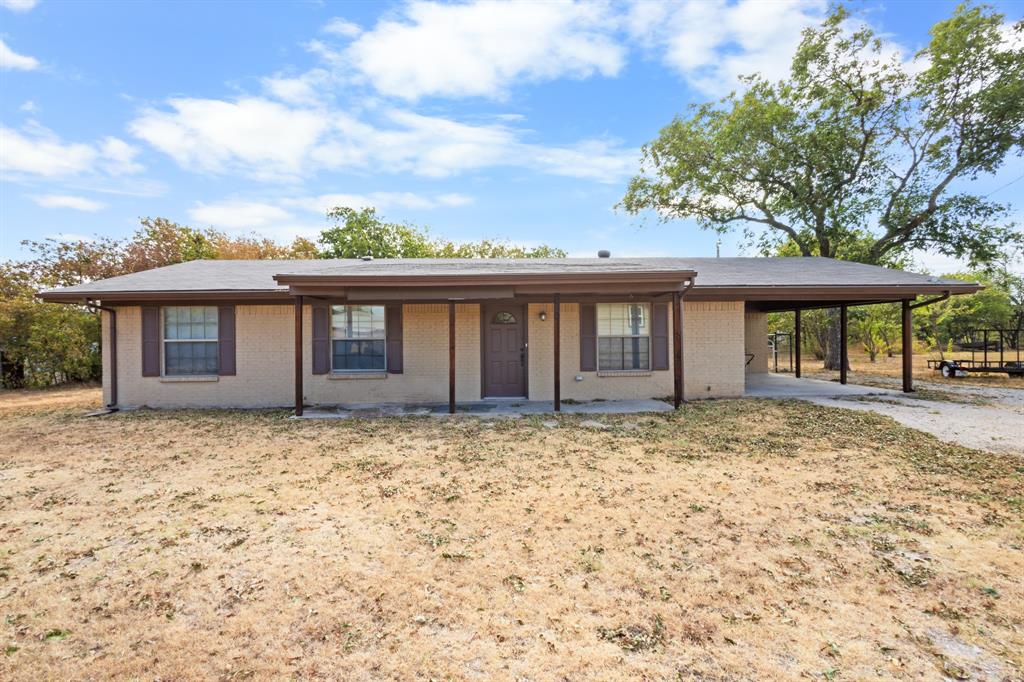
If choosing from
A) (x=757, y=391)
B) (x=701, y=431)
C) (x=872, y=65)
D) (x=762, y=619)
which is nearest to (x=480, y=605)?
(x=762, y=619)

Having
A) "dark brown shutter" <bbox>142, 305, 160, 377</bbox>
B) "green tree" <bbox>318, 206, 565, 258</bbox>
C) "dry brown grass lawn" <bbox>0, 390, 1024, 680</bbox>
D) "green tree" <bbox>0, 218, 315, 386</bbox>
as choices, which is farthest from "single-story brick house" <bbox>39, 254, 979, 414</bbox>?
"green tree" <bbox>318, 206, 565, 258</bbox>

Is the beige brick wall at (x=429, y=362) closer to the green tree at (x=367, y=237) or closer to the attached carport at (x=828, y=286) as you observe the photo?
the attached carport at (x=828, y=286)

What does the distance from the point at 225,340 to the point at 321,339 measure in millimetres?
1941

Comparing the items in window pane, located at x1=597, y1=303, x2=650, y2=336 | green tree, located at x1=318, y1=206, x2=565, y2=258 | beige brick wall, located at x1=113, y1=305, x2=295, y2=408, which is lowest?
beige brick wall, located at x1=113, y1=305, x2=295, y2=408

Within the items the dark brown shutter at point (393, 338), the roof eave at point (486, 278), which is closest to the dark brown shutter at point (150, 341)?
the roof eave at point (486, 278)

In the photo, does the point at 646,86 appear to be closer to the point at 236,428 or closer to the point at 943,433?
the point at 943,433

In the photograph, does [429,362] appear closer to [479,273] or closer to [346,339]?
[346,339]

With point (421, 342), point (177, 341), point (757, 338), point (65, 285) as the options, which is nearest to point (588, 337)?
point (421, 342)

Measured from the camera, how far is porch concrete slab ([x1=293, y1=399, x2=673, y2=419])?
27.1 feet

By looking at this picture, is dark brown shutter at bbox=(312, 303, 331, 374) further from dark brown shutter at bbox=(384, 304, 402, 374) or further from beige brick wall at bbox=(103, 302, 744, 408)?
dark brown shutter at bbox=(384, 304, 402, 374)

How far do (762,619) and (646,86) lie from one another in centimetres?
1670

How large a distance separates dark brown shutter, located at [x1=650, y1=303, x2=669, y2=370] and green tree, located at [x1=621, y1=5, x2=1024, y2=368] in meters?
11.7

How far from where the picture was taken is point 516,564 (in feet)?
9.93

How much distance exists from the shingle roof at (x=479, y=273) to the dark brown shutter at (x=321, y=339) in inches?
30.8
